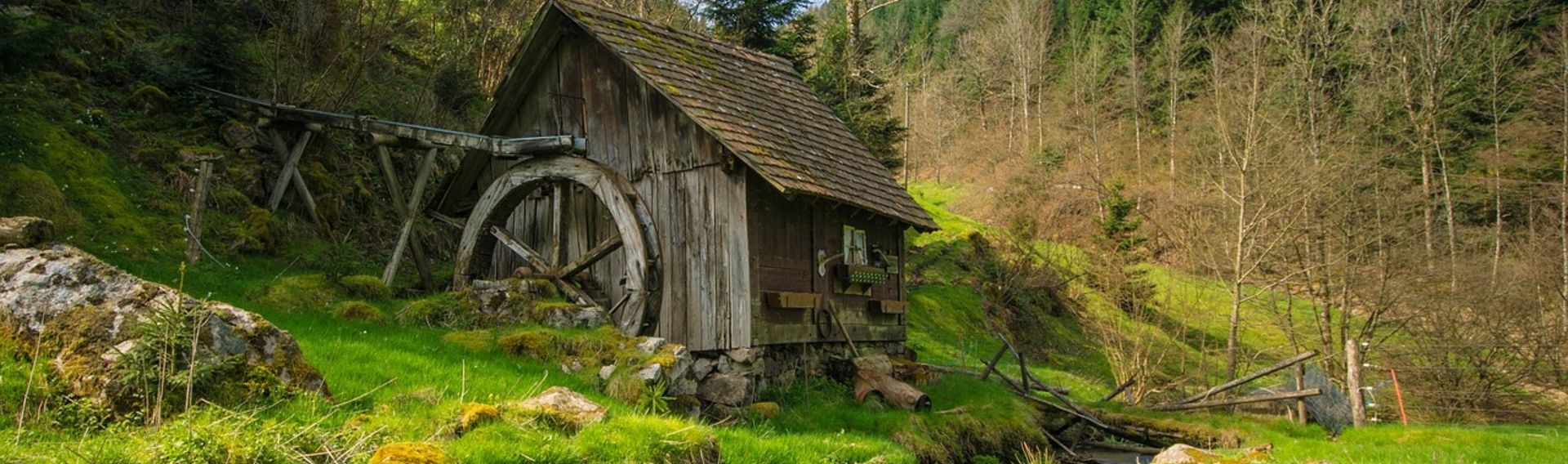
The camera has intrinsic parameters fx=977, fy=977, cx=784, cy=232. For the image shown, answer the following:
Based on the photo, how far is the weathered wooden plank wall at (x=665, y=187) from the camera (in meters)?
11.3

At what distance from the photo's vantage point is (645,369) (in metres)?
9.29

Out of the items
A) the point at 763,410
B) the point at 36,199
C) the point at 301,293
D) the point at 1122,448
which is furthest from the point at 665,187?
the point at 1122,448

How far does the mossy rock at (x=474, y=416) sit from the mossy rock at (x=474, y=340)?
2781mm

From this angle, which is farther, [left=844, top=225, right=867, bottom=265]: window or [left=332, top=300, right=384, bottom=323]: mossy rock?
[left=844, top=225, right=867, bottom=265]: window

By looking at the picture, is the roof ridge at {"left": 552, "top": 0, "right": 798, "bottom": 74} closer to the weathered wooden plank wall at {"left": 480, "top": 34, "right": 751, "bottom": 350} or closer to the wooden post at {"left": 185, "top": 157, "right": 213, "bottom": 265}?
the weathered wooden plank wall at {"left": 480, "top": 34, "right": 751, "bottom": 350}

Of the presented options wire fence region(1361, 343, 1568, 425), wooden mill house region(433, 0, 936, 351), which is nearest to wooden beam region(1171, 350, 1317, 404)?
wire fence region(1361, 343, 1568, 425)

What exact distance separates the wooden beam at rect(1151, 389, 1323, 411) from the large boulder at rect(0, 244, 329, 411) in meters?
12.1

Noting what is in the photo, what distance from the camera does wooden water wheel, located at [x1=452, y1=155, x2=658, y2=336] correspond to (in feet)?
38.0

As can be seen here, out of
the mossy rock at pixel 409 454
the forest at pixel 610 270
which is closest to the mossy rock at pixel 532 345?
the forest at pixel 610 270

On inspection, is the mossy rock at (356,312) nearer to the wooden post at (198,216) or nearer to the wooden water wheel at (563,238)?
the wooden water wheel at (563,238)

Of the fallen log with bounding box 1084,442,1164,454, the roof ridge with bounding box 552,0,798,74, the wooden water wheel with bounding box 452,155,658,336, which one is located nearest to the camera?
the wooden water wheel with bounding box 452,155,658,336

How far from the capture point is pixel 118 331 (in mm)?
6066

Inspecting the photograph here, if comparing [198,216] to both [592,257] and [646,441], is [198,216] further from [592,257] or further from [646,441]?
[646,441]

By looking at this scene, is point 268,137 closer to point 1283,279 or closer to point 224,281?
point 224,281
